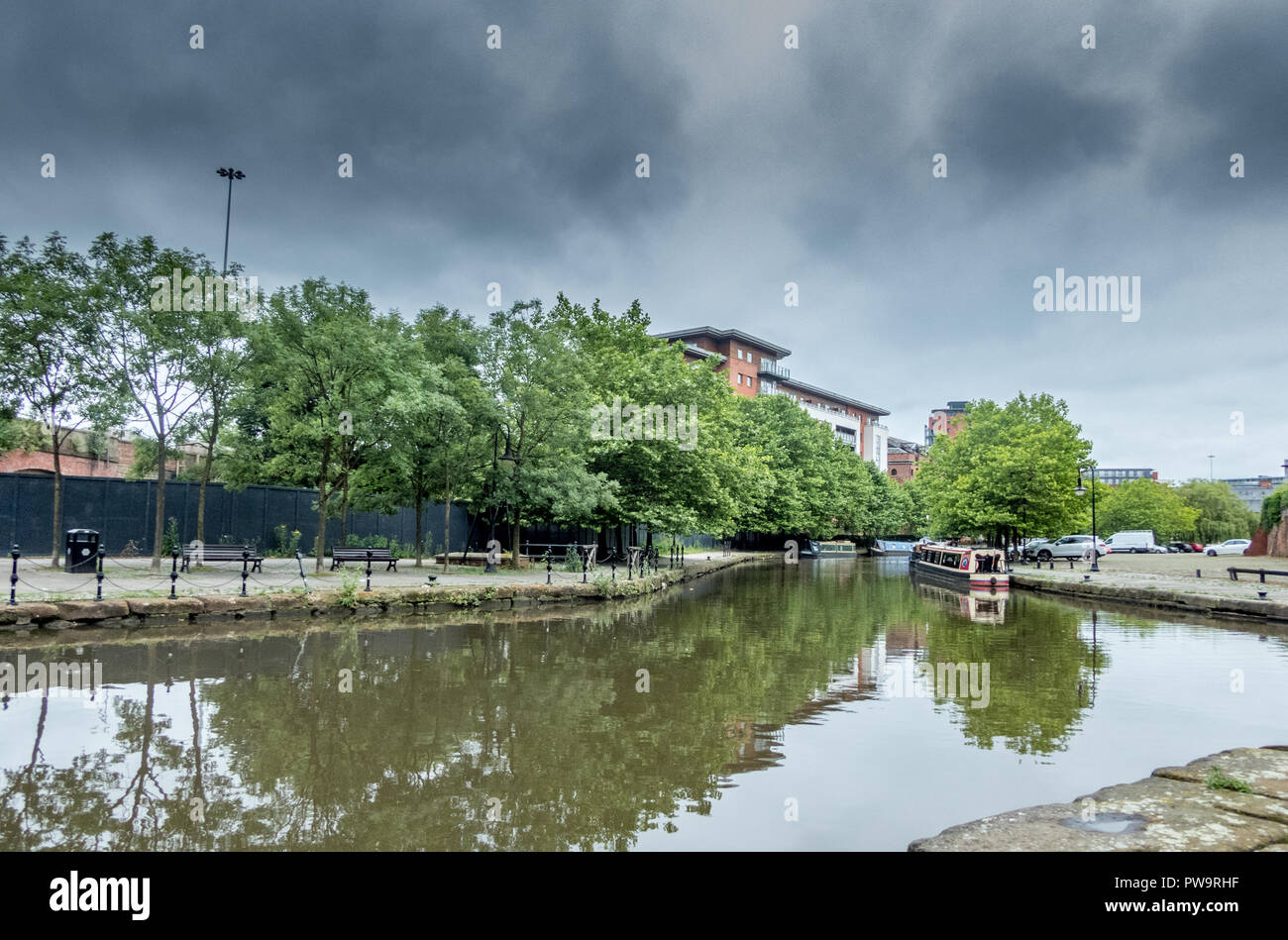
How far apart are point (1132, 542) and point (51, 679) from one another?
81.0 meters

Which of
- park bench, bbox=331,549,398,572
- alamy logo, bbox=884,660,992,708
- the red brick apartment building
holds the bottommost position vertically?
alamy logo, bbox=884,660,992,708

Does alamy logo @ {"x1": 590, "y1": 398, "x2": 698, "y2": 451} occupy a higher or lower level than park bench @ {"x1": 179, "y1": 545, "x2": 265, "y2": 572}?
higher

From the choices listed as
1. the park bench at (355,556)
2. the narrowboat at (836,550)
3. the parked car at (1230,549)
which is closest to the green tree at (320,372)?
the park bench at (355,556)

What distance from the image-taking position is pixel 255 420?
113ft

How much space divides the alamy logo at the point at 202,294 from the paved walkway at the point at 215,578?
7516 mm

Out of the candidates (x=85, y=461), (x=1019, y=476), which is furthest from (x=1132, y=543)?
(x=85, y=461)

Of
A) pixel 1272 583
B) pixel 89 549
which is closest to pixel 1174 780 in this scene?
pixel 89 549

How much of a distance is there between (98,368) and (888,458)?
441 feet

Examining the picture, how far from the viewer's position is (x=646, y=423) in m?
32.6

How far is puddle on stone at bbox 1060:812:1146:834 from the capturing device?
501 cm

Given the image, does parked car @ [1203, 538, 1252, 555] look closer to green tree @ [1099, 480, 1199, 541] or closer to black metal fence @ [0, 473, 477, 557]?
green tree @ [1099, 480, 1199, 541]
